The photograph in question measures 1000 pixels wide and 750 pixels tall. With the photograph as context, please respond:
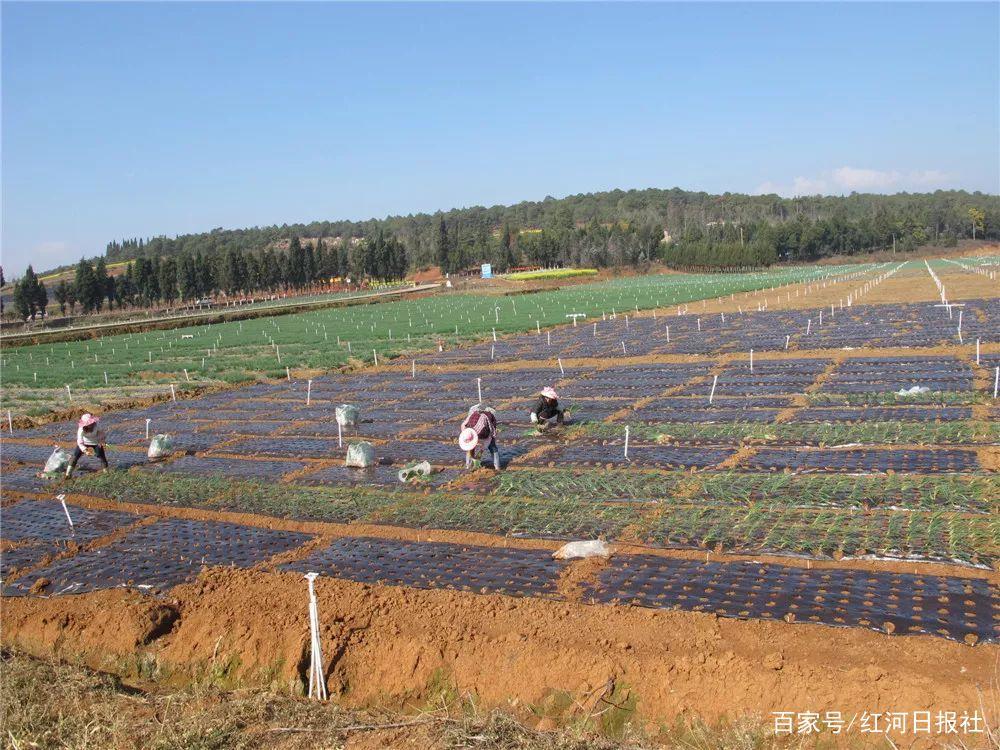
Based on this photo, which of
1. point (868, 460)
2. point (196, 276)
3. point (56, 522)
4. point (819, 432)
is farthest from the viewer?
point (196, 276)

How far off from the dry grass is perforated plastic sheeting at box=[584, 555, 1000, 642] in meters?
1.60

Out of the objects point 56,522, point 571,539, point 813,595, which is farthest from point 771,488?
point 56,522

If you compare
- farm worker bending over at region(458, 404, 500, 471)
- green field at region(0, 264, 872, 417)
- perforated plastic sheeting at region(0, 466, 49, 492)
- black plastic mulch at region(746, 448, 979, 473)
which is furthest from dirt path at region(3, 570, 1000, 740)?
green field at region(0, 264, 872, 417)

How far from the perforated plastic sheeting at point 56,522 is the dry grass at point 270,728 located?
4605mm

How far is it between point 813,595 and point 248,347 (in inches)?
1295

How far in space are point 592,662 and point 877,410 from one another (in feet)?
31.7

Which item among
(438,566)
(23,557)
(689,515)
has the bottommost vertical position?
(23,557)

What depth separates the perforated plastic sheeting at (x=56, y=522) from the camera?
10.4m

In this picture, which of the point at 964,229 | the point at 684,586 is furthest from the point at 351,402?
the point at 964,229

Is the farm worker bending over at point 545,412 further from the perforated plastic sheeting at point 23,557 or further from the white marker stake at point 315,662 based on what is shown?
the white marker stake at point 315,662

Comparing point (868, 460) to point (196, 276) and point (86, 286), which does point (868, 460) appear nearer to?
point (86, 286)

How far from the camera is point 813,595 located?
22.2 feet

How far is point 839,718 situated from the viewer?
5070 mm

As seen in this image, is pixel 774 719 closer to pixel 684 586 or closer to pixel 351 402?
pixel 684 586
